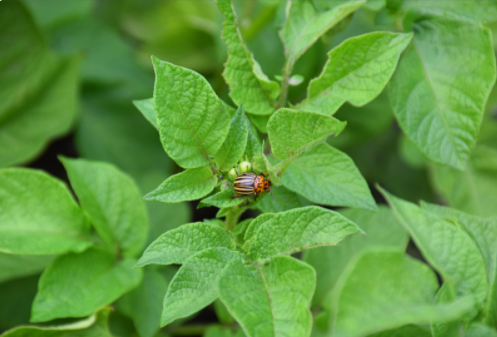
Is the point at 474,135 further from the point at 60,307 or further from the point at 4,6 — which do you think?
the point at 4,6

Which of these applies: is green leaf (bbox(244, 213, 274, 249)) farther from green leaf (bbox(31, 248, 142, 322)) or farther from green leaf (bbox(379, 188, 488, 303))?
green leaf (bbox(31, 248, 142, 322))

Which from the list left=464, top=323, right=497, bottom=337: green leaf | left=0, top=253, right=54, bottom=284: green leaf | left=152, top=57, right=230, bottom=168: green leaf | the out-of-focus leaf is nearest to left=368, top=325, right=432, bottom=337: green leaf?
left=464, top=323, right=497, bottom=337: green leaf

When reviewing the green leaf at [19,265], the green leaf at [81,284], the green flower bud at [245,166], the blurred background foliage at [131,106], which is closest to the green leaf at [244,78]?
the green flower bud at [245,166]

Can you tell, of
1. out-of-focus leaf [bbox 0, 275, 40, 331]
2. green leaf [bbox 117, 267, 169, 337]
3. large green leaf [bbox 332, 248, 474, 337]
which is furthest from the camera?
out-of-focus leaf [bbox 0, 275, 40, 331]

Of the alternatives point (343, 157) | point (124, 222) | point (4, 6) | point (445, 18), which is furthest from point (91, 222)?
point (445, 18)

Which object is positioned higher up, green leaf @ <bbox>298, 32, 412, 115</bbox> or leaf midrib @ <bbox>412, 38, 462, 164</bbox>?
green leaf @ <bbox>298, 32, 412, 115</bbox>

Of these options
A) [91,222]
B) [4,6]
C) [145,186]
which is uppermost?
[4,6]

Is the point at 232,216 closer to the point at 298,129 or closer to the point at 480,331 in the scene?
the point at 298,129
